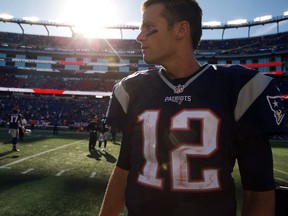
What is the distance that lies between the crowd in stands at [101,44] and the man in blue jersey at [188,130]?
1891 inches

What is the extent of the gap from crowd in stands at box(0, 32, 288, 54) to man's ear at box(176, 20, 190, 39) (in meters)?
48.0

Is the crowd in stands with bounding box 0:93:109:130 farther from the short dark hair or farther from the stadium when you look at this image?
the short dark hair

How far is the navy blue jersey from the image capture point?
1.23 metres

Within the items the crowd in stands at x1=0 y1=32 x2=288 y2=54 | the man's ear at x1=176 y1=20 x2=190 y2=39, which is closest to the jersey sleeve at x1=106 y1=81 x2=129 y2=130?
the man's ear at x1=176 y1=20 x2=190 y2=39

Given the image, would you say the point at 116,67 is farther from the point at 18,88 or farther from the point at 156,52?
the point at 156,52

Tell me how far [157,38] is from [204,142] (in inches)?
26.4

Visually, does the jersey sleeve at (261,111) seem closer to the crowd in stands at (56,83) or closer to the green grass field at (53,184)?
the green grass field at (53,184)

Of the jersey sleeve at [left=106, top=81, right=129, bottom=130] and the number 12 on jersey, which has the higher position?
the jersey sleeve at [left=106, top=81, right=129, bottom=130]

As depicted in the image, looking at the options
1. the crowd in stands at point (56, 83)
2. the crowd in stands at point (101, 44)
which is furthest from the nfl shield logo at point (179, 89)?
the crowd in stands at point (101, 44)

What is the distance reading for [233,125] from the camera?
1.31 meters

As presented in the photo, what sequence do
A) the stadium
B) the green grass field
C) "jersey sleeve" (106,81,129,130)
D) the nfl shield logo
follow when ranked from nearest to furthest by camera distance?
the nfl shield logo → "jersey sleeve" (106,81,129,130) → the green grass field → the stadium

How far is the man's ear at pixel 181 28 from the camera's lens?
5.11ft

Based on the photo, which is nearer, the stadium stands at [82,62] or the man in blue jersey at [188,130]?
the man in blue jersey at [188,130]

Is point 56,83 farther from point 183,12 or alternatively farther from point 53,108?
point 183,12
